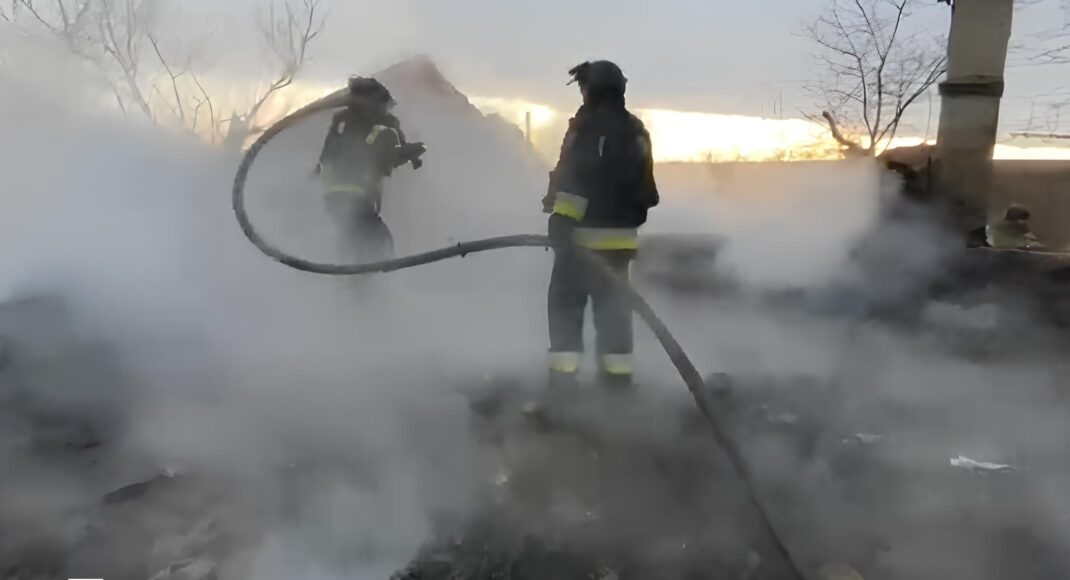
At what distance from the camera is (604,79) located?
3.19m

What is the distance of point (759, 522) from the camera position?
7.17 feet

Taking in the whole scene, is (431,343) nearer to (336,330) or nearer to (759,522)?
(336,330)

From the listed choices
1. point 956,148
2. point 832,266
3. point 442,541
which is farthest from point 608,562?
point 956,148

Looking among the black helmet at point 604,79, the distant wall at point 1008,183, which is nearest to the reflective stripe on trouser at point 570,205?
the black helmet at point 604,79

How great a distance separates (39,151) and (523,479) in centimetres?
544

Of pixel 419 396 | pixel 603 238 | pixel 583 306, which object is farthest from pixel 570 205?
pixel 419 396

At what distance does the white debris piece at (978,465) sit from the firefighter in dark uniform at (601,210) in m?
1.27

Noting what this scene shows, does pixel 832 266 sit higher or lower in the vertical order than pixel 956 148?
lower

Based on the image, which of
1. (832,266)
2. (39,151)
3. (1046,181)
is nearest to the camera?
(39,151)

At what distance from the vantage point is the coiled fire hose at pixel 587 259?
7.06ft

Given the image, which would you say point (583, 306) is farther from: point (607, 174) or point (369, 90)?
point (369, 90)

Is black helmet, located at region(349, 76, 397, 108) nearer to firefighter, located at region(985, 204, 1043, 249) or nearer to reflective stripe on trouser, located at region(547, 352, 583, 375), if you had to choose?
reflective stripe on trouser, located at region(547, 352, 583, 375)

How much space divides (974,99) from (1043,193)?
10.9 feet

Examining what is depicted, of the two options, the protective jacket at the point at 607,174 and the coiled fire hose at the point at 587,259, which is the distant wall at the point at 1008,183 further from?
the protective jacket at the point at 607,174
